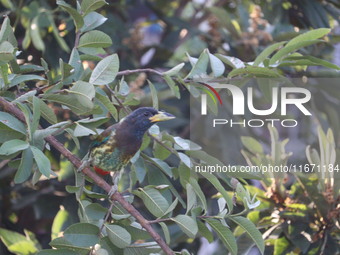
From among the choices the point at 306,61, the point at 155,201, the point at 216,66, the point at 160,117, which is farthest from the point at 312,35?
the point at 155,201

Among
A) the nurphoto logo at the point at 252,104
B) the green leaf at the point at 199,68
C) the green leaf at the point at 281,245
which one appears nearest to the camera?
the green leaf at the point at 199,68

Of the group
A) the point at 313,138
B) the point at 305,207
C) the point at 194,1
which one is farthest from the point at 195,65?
the point at 194,1

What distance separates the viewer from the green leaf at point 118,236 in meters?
1.26

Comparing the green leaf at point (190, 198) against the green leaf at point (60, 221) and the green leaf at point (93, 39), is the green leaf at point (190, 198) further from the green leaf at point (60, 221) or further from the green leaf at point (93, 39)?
the green leaf at point (60, 221)

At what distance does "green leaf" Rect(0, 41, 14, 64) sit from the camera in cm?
122

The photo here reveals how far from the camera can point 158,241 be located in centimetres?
124

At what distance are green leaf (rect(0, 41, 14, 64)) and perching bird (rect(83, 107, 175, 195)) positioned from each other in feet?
0.82

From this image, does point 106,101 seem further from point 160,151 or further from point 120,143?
point 160,151

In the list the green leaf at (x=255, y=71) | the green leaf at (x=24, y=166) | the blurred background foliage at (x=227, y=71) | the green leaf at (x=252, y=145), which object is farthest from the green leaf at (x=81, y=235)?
the green leaf at (x=252, y=145)

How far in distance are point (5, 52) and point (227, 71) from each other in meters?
1.07

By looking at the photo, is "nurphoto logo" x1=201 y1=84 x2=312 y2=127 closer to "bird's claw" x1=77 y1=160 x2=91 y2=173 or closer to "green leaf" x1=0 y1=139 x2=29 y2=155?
"bird's claw" x1=77 y1=160 x2=91 y2=173

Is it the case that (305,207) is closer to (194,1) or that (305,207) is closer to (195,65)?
(195,65)

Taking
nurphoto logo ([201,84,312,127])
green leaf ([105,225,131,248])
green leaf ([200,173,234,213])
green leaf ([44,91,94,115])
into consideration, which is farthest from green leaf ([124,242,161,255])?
nurphoto logo ([201,84,312,127])

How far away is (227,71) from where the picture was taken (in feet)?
7.16
